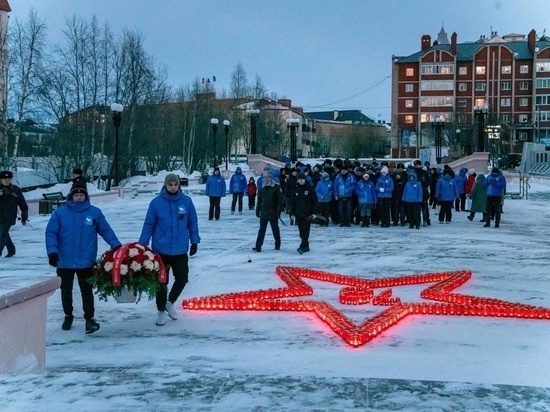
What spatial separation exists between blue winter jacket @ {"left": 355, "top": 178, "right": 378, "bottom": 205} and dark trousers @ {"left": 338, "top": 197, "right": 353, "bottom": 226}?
1.40ft

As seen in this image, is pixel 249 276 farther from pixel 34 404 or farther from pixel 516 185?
pixel 516 185

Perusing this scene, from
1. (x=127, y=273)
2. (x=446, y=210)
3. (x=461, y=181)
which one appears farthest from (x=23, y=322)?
(x=461, y=181)

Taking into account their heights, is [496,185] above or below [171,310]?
above

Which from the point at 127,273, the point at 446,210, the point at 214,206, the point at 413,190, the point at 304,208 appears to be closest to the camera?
the point at 127,273

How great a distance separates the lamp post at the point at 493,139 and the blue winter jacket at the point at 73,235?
6158 cm

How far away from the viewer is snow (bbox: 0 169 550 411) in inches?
195

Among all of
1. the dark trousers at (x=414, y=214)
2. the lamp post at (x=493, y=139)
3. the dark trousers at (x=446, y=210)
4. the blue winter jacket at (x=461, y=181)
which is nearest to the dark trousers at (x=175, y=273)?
the dark trousers at (x=414, y=214)

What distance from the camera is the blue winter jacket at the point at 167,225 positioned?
810 cm

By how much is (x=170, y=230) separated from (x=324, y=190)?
41.2ft

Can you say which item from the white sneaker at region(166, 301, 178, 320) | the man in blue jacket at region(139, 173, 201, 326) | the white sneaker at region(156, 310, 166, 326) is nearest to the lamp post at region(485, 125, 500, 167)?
the white sneaker at region(166, 301, 178, 320)

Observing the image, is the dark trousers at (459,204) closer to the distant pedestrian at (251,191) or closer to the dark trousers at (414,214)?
the dark trousers at (414,214)

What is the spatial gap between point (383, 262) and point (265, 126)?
63.4 meters

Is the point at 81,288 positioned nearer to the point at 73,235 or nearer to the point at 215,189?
the point at 73,235

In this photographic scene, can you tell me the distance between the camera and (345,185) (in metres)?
20.1
